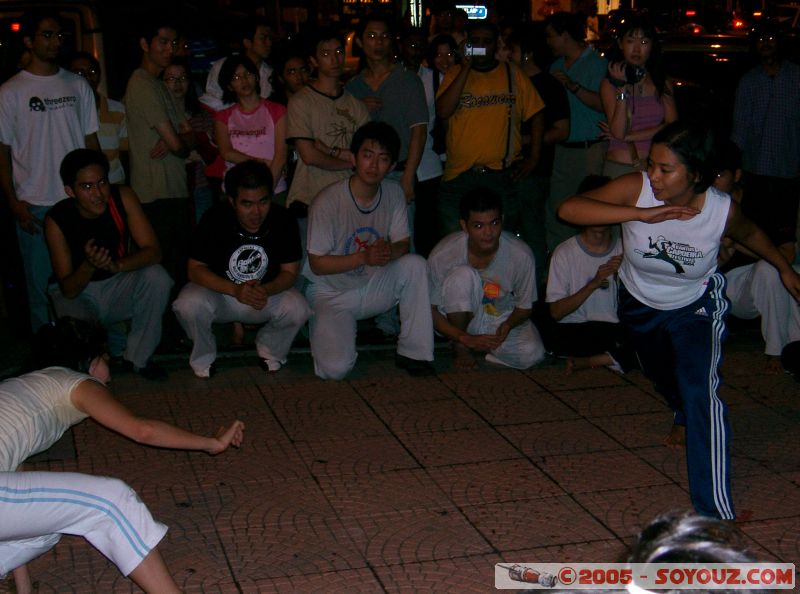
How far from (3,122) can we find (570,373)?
3904 mm

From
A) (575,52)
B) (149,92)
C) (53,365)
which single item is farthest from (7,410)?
(575,52)

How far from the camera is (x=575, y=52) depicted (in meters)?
8.40

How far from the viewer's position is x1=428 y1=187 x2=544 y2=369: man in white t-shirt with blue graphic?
6.75 meters

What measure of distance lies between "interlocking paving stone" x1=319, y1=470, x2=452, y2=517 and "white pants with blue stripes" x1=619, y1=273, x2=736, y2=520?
1.12 meters

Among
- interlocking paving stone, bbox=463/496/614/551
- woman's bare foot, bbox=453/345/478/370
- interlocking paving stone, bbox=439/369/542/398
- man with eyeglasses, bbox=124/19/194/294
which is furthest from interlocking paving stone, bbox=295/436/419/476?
man with eyeglasses, bbox=124/19/194/294

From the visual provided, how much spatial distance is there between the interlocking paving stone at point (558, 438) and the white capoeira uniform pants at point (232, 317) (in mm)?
1585

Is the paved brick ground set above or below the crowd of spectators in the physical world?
below

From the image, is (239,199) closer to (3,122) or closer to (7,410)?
(3,122)

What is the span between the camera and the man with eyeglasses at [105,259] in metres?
6.36

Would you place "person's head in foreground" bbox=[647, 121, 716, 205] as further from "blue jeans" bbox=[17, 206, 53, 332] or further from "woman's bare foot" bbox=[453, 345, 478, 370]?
"blue jeans" bbox=[17, 206, 53, 332]

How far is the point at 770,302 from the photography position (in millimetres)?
6605

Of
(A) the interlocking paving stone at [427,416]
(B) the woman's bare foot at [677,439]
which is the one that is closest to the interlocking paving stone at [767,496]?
(B) the woman's bare foot at [677,439]

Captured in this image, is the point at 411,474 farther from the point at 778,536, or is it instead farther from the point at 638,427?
the point at 778,536

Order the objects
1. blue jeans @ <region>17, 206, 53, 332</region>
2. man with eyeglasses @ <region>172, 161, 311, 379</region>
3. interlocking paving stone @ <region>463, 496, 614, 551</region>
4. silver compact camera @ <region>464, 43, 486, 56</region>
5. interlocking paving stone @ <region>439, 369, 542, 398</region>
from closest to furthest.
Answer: interlocking paving stone @ <region>463, 496, 614, 551</region> → interlocking paving stone @ <region>439, 369, 542, 398</region> → man with eyeglasses @ <region>172, 161, 311, 379</region> → blue jeans @ <region>17, 206, 53, 332</region> → silver compact camera @ <region>464, 43, 486, 56</region>
